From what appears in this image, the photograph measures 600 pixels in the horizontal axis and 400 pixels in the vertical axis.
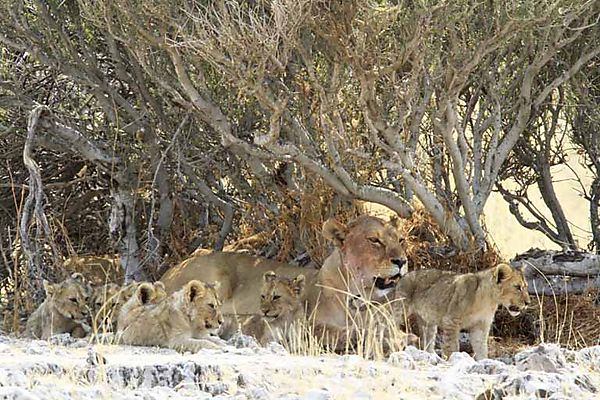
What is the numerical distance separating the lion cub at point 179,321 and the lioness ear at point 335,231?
1274 millimetres

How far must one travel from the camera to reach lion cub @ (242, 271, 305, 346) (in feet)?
29.4

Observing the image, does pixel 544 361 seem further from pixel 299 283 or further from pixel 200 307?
pixel 299 283

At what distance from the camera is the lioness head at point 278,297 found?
9.00 m

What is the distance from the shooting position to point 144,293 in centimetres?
877

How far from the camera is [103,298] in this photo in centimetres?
907

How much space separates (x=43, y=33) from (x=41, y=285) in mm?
2157

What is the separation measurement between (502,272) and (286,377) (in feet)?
9.75

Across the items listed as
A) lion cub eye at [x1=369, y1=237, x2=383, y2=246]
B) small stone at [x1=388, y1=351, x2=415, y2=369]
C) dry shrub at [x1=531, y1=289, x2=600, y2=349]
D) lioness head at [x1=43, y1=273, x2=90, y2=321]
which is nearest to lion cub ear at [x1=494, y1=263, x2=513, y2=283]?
dry shrub at [x1=531, y1=289, x2=600, y2=349]

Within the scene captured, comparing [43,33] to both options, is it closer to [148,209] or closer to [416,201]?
[148,209]

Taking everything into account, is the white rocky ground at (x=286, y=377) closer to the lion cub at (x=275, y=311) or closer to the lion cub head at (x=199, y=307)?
the lion cub head at (x=199, y=307)

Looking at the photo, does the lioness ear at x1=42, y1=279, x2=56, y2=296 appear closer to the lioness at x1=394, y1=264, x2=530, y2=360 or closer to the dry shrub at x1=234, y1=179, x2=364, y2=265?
the dry shrub at x1=234, y1=179, x2=364, y2=265

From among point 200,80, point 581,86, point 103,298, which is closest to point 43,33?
point 200,80

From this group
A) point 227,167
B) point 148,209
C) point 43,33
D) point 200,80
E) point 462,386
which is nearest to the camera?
point 462,386

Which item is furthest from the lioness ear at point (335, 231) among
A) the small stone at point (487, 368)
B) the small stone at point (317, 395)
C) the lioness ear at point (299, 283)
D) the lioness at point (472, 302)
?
the small stone at point (317, 395)
